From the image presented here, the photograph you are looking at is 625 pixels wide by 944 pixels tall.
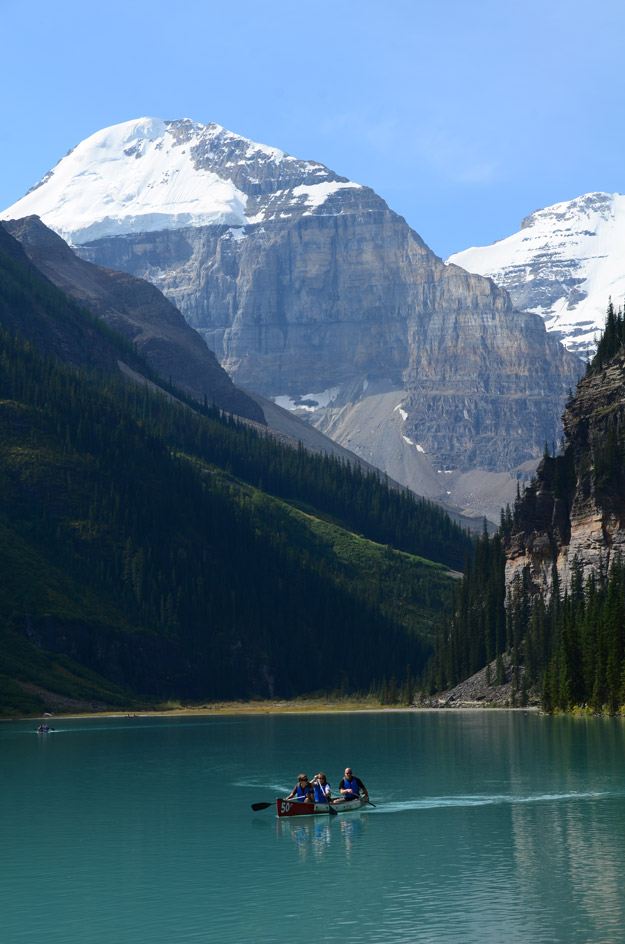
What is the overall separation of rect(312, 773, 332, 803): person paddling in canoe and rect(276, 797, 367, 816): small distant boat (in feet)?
1.18

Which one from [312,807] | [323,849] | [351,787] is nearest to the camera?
[323,849]

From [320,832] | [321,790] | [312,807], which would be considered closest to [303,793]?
[312,807]

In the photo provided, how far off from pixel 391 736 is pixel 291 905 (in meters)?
97.6

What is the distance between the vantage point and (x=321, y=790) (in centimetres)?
8100

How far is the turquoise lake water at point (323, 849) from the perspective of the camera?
5034 centimetres

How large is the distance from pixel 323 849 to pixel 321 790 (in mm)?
11258

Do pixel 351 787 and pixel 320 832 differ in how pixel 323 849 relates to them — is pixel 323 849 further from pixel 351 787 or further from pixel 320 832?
pixel 351 787

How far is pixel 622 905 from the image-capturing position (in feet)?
168

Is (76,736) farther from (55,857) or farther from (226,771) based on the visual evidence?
(55,857)

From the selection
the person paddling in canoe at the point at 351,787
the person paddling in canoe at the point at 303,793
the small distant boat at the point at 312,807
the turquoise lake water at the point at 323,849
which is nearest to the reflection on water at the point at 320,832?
the turquoise lake water at the point at 323,849

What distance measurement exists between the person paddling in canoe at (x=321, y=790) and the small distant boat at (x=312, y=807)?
359 mm

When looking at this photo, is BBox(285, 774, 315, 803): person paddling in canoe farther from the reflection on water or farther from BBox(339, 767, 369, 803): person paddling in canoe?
BBox(339, 767, 369, 803): person paddling in canoe

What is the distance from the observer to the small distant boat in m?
79.9

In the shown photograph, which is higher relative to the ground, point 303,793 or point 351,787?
point 351,787
